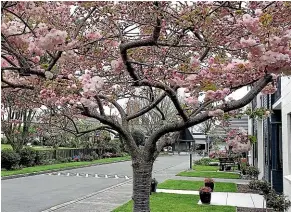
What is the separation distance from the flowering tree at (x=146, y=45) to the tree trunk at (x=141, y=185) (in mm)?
16

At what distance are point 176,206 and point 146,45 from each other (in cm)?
781

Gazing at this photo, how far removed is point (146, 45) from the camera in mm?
5012

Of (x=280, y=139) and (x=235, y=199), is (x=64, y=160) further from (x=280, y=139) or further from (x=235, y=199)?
(x=280, y=139)

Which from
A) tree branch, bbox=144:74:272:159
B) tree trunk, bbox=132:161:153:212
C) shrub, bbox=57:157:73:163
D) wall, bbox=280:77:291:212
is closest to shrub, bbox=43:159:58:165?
shrub, bbox=57:157:73:163

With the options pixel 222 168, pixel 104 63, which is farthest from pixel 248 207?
pixel 222 168

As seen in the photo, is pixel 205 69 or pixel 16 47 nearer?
pixel 16 47

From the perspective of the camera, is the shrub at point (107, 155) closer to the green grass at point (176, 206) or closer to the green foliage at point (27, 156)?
the green foliage at point (27, 156)

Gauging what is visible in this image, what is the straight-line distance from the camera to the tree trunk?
21.1ft

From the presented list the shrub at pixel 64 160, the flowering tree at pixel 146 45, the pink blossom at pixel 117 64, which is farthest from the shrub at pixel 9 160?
the pink blossom at pixel 117 64

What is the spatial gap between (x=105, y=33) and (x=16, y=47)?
4.60ft

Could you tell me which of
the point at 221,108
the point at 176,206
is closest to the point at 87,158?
the point at 176,206

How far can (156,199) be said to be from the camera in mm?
12977

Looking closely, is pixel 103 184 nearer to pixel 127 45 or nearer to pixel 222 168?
pixel 222 168

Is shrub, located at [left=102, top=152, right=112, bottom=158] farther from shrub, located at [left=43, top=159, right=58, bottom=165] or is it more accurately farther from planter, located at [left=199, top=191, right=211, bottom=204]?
planter, located at [left=199, top=191, right=211, bottom=204]
